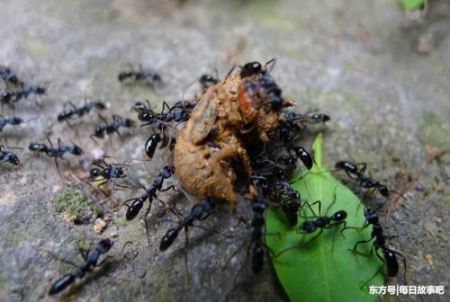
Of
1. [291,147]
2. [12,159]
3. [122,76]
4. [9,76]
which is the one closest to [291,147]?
[291,147]

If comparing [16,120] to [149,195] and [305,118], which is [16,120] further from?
[305,118]

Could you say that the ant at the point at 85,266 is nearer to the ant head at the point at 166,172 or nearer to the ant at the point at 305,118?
the ant head at the point at 166,172

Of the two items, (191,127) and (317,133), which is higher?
(191,127)

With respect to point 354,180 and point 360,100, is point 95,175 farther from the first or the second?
point 360,100

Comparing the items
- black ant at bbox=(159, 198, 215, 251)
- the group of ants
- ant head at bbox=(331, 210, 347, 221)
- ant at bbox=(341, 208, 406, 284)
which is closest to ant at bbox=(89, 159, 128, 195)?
the group of ants

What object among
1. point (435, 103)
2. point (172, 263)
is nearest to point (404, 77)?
point (435, 103)

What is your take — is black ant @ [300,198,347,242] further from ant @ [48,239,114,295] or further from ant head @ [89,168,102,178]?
ant head @ [89,168,102,178]
